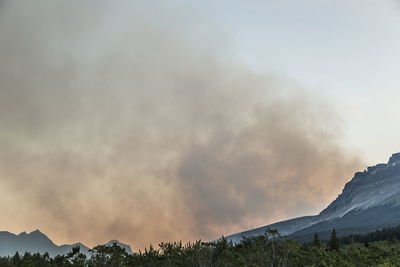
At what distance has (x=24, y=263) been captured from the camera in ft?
143

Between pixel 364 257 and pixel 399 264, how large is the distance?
21.6ft

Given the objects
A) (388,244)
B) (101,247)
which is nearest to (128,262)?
(101,247)

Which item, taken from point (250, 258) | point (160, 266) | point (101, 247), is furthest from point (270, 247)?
point (101, 247)

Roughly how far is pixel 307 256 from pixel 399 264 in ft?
37.3

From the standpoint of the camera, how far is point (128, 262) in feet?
148

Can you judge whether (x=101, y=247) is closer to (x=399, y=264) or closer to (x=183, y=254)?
(x=183, y=254)

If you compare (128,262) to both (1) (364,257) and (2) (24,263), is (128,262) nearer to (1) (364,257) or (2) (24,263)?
(2) (24,263)

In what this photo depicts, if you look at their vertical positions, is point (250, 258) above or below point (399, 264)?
above

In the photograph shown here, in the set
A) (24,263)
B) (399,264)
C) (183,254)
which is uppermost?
(24,263)

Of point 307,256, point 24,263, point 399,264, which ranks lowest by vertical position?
point 399,264

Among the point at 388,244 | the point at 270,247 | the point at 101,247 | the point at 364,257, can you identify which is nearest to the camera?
the point at 101,247

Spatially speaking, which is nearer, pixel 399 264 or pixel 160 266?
pixel 160 266

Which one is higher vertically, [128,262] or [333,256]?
[128,262]

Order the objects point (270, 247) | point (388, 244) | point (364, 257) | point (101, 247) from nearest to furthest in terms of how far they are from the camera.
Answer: point (101, 247), point (270, 247), point (364, 257), point (388, 244)
